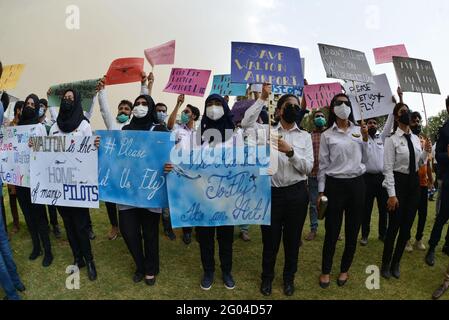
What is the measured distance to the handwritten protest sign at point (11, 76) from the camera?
230 inches

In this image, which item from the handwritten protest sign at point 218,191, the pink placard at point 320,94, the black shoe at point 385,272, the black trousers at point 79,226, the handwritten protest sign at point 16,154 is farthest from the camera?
the pink placard at point 320,94

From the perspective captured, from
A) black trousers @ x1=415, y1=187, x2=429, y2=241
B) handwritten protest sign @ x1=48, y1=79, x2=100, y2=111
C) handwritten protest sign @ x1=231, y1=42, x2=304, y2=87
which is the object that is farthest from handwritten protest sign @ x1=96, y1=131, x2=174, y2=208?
black trousers @ x1=415, y1=187, x2=429, y2=241

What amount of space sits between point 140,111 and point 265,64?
1.61 meters

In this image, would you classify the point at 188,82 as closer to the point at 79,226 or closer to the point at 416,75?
the point at 79,226

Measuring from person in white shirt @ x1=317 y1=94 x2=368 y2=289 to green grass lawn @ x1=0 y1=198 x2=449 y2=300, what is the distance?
413 millimetres

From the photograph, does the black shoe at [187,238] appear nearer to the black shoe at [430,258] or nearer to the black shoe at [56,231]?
the black shoe at [56,231]

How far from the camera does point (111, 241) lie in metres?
5.64

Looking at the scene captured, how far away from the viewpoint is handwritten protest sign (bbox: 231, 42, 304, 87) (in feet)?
12.8

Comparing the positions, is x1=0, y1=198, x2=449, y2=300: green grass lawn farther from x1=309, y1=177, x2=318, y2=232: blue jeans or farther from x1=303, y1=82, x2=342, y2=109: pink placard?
x1=303, y1=82, x2=342, y2=109: pink placard

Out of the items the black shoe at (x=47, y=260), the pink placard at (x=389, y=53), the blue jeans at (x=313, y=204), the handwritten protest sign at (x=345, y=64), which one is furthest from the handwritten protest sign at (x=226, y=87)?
the black shoe at (x=47, y=260)

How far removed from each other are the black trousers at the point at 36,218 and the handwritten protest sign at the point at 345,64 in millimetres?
4363

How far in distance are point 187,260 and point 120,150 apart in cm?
199

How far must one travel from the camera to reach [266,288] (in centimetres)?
393
